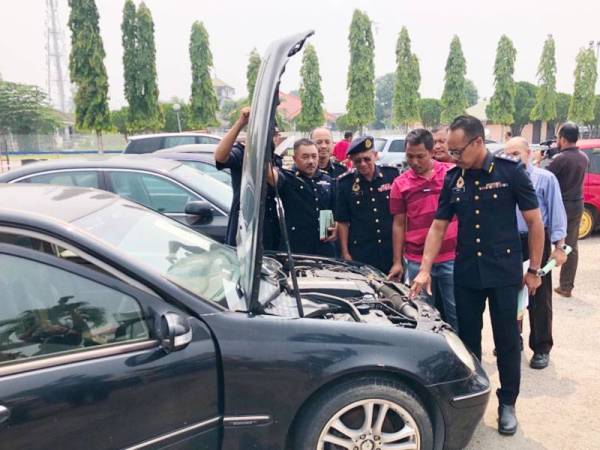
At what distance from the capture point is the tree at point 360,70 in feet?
99.0

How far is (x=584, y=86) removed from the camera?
33.2 metres

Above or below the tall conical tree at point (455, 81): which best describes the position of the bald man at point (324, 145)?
below

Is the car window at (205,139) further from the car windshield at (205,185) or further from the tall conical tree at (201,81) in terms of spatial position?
the tall conical tree at (201,81)

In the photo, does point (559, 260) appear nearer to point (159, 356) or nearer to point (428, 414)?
point (428, 414)

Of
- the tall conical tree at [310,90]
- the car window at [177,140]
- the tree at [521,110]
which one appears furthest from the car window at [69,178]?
the tree at [521,110]

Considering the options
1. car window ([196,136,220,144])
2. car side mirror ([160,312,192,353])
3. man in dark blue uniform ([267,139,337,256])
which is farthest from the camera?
car window ([196,136,220,144])

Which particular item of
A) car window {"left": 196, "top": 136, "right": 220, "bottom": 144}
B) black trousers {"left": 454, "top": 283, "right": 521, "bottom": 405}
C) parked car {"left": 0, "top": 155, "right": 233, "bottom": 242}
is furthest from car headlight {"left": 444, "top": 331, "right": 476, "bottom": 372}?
car window {"left": 196, "top": 136, "right": 220, "bottom": 144}

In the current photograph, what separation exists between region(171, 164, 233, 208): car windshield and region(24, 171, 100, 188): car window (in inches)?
29.4

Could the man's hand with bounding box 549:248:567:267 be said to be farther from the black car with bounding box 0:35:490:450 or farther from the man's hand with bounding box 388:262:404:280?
the black car with bounding box 0:35:490:450

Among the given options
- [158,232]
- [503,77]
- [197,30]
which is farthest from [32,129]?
[158,232]

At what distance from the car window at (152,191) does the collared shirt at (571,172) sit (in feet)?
12.8

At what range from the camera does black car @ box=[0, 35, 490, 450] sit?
6.02 feet

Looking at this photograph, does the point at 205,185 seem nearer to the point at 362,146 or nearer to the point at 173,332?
the point at 362,146

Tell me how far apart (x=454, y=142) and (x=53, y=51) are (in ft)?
361
